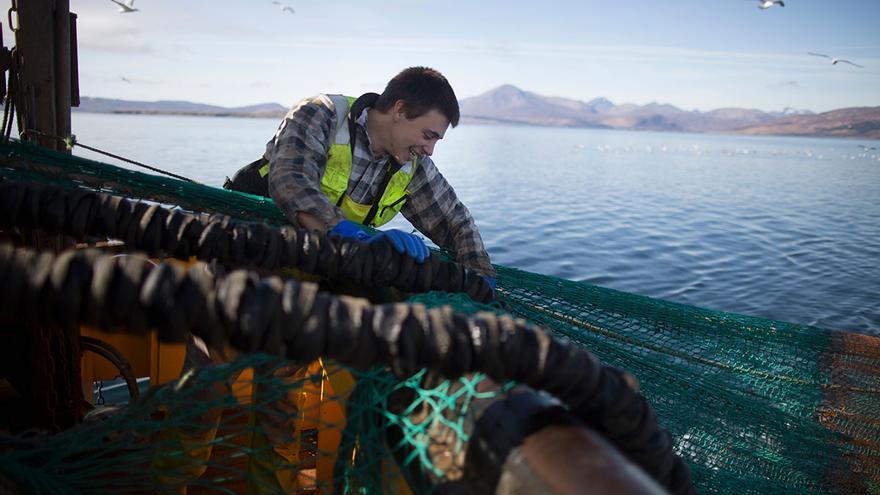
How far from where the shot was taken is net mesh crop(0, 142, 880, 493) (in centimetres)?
128

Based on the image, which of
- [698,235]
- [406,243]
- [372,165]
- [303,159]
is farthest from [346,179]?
[698,235]

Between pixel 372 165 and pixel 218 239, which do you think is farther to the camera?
pixel 372 165

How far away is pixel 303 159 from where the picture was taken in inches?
107

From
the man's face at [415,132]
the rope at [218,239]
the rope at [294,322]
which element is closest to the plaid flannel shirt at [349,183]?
the man's face at [415,132]

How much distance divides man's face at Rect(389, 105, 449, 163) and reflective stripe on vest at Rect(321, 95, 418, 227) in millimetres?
140

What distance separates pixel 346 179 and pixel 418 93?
0.54 m

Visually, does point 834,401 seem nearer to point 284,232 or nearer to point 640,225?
point 284,232

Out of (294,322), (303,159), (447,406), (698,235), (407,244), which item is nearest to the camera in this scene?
(294,322)

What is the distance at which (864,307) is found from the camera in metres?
9.51

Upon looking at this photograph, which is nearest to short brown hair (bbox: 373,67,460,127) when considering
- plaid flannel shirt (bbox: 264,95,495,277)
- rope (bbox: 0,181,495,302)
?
plaid flannel shirt (bbox: 264,95,495,277)

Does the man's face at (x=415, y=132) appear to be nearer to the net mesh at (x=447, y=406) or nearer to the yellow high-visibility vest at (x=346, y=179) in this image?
the yellow high-visibility vest at (x=346, y=179)

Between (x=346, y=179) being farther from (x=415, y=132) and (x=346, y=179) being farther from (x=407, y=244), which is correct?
(x=407, y=244)

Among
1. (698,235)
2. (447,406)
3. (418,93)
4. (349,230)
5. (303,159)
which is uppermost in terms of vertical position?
(418,93)

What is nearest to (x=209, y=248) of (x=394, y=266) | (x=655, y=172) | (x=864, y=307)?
(x=394, y=266)
